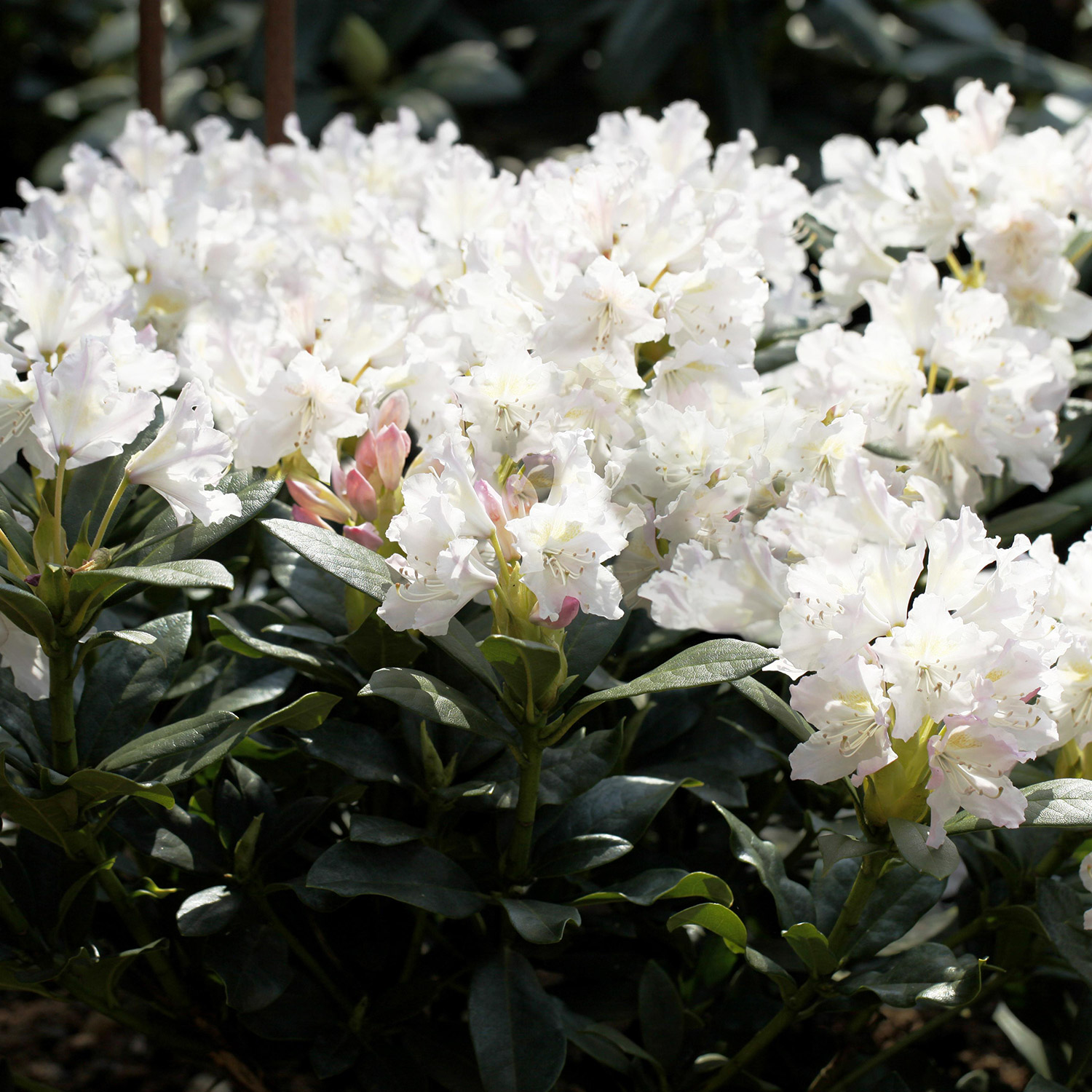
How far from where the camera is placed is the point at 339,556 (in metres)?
0.83

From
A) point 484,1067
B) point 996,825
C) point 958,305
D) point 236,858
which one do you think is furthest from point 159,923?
point 958,305

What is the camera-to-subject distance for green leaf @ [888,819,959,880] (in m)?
0.76

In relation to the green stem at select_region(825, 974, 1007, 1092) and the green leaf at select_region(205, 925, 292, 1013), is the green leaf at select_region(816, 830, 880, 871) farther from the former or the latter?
the green leaf at select_region(205, 925, 292, 1013)

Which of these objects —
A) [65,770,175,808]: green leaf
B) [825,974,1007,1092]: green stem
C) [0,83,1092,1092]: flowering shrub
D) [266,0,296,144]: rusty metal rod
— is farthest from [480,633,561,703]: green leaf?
[266,0,296,144]: rusty metal rod

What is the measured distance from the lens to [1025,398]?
1044mm

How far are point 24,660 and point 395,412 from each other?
0.31 meters

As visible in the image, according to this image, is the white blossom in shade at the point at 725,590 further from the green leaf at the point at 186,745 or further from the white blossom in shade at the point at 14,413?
the white blossom in shade at the point at 14,413

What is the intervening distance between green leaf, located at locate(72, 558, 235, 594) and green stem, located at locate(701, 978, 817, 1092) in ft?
1.65

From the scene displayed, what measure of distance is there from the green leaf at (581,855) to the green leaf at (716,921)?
7cm

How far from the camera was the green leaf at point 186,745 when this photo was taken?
81 centimetres

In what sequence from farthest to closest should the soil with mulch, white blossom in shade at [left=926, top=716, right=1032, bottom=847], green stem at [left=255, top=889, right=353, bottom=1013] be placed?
the soil with mulch < green stem at [left=255, top=889, right=353, bottom=1013] < white blossom in shade at [left=926, top=716, right=1032, bottom=847]

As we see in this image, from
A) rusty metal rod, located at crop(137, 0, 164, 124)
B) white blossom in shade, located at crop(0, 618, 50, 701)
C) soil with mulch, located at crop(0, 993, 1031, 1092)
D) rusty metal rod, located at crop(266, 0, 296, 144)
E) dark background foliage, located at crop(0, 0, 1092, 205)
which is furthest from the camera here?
dark background foliage, located at crop(0, 0, 1092, 205)

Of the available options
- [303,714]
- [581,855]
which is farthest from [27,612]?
[581,855]

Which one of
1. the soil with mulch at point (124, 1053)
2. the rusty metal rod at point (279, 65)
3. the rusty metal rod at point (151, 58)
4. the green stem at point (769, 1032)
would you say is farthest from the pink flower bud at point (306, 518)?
the rusty metal rod at point (151, 58)
